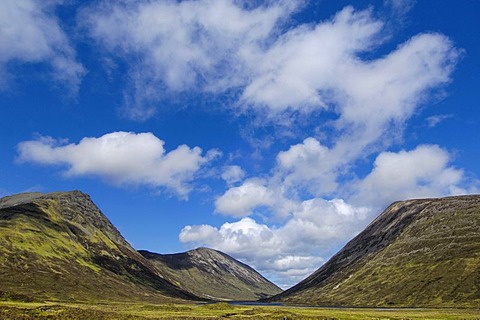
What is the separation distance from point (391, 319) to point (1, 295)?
124276 millimetres

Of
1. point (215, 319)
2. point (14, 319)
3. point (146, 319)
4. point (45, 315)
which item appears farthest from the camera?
point (215, 319)

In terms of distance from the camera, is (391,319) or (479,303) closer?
(391,319)

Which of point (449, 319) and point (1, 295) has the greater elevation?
point (1, 295)

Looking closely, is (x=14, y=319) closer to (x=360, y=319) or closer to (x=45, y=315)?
(x=45, y=315)

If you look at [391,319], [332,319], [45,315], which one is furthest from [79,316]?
[391,319]

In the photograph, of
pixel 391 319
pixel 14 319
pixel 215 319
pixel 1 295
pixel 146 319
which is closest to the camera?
pixel 14 319

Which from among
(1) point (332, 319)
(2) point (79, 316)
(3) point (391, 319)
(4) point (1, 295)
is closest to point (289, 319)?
(1) point (332, 319)

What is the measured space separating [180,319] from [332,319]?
36453 millimetres

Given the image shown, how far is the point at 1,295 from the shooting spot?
137625mm

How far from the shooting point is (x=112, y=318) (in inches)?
3228

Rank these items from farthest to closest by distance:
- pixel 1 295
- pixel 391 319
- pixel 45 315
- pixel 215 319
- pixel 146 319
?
pixel 1 295, pixel 391 319, pixel 215 319, pixel 146 319, pixel 45 315

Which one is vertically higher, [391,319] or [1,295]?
[1,295]

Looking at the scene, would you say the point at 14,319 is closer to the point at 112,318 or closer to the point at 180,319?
the point at 112,318

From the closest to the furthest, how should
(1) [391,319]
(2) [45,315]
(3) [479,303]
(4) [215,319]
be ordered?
(2) [45,315]
(4) [215,319]
(1) [391,319]
(3) [479,303]
